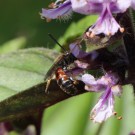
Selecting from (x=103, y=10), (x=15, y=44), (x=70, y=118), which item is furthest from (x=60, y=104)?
(x=103, y=10)

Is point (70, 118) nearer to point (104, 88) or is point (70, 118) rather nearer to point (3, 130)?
point (3, 130)

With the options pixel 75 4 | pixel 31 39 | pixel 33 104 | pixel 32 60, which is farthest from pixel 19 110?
pixel 31 39

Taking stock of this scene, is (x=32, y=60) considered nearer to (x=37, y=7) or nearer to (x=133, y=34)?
(x=133, y=34)

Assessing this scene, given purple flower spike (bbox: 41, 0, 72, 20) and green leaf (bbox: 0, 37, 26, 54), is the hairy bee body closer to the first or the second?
purple flower spike (bbox: 41, 0, 72, 20)

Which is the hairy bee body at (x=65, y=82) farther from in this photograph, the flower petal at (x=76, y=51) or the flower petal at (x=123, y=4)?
the flower petal at (x=123, y=4)

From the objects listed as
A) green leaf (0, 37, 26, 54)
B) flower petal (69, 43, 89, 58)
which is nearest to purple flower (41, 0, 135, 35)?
flower petal (69, 43, 89, 58)

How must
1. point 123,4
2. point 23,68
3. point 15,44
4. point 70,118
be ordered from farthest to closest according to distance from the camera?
point 15,44 < point 70,118 < point 23,68 < point 123,4
